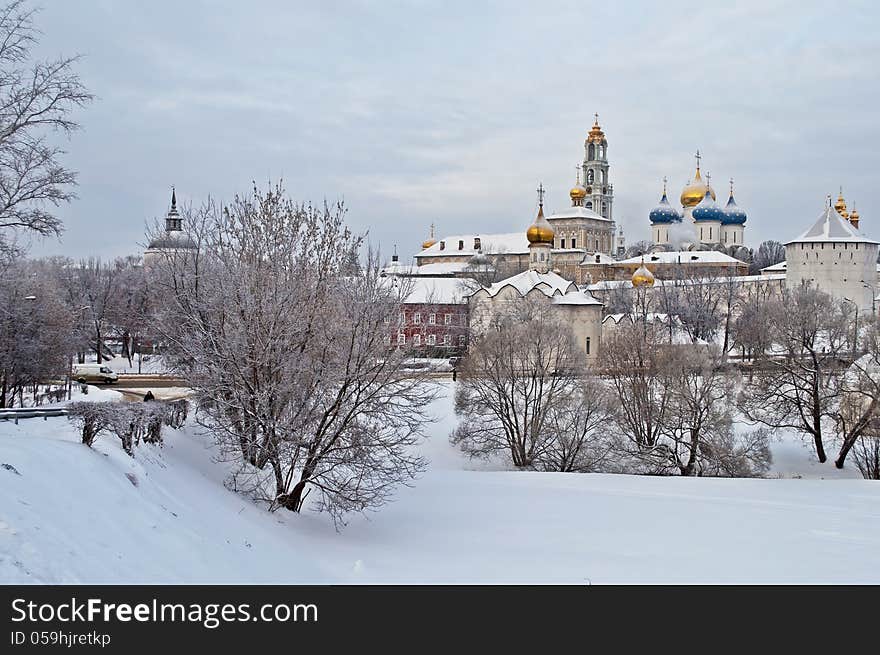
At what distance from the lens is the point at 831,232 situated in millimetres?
60812

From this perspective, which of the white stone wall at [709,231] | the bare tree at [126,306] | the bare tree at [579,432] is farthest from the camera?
the white stone wall at [709,231]

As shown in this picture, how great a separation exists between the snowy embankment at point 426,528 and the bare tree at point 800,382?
6.58m

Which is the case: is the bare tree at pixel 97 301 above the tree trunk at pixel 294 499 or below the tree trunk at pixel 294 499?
above

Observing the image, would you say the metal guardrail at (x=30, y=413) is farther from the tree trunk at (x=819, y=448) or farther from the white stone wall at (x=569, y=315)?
the white stone wall at (x=569, y=315)

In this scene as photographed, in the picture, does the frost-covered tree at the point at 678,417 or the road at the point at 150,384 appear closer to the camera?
the frost-covered tree at the point at 678,417

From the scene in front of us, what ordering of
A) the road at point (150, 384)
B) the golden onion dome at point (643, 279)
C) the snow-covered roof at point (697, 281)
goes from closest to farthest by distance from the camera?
1. the road at point (150, 384)
2. the golden onion dome at point (643, 279)
3. the snow-covered roof at point (697, 281)

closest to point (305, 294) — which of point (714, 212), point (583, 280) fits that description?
point (583, 280)

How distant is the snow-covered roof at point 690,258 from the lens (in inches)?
3105

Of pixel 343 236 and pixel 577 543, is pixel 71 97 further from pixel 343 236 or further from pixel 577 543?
pixel 577 543

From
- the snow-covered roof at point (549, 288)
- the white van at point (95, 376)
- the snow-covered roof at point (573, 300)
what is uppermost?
the snow-covered roof at point (549, 288)

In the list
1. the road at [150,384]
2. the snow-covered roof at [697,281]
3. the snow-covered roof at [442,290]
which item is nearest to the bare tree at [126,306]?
the road at [150,384]

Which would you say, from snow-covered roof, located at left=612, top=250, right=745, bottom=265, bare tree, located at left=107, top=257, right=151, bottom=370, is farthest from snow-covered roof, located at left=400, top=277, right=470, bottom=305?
snow-covered roof, located at left=612, top=250, right=745, bottom=265

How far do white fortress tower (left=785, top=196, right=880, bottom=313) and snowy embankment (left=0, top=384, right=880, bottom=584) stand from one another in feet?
136
